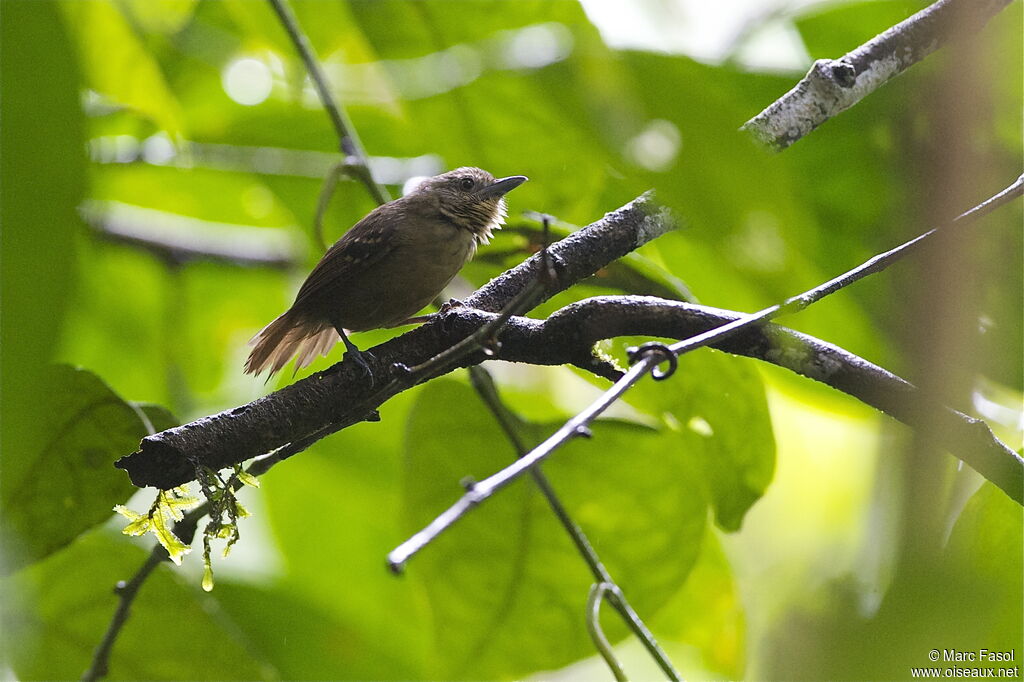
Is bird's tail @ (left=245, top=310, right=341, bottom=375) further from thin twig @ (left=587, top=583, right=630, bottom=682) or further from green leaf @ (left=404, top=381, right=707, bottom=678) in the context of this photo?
thin twig @ (left=587, top=583, right=630, bottom=682)

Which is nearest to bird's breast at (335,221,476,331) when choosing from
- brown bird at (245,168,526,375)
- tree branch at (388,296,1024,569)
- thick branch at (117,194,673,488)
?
brown bird at (245,168,526,375)

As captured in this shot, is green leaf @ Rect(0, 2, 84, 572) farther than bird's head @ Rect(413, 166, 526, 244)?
No

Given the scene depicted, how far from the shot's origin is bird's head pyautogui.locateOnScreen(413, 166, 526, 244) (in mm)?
1943

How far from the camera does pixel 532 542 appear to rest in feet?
6.48

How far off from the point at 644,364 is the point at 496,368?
2.17m

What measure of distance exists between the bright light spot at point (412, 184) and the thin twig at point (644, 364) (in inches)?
44.6

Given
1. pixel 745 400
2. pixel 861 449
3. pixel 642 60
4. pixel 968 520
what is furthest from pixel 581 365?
pixel 861 449

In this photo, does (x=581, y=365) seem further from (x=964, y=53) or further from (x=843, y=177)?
(x=843, y=177)

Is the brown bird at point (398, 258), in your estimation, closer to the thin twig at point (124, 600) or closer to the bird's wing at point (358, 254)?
the bird's wing at point (358, 254)

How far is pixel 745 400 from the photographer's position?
167cm

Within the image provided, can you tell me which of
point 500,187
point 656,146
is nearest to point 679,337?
point 500,187

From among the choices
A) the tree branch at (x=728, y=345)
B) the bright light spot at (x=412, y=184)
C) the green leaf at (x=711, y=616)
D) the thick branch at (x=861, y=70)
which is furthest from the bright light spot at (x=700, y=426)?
the bright light spot at (x=412, y=184)

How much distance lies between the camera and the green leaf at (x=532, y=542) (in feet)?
6.20

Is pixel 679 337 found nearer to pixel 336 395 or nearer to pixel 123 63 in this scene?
pixel 336 395
